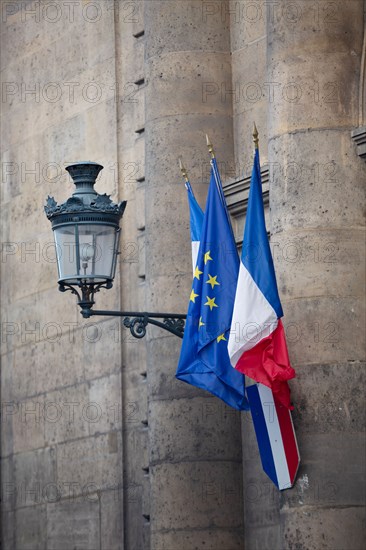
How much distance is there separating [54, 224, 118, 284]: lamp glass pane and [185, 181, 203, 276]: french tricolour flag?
3.15 feet

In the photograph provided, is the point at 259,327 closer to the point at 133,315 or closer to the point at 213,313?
the point at 213,313

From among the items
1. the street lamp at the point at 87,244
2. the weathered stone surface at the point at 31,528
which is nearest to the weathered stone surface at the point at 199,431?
the street lamp at the point at 87,244

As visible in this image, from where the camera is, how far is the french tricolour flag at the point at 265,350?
14.1 m

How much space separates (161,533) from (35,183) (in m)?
5.23

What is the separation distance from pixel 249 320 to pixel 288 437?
39.2 inches

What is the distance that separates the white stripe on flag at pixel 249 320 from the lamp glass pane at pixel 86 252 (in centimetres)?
125

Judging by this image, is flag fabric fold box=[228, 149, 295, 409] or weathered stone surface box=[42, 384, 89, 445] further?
weathered stone surface box=[42, 384, 89, 445]

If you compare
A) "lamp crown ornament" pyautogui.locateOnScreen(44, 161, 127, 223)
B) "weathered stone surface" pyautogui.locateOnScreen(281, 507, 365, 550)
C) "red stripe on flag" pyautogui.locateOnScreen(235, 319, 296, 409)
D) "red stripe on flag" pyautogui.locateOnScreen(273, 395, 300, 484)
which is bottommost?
"weathered stone surface" pyautogui.locateOnScreen(281, 507, 365, 550)

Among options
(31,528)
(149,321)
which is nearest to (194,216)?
(149,321)

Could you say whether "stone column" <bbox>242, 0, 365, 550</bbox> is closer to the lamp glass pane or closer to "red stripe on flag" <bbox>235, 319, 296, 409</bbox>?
"red stripe on flag" <bbox>235, 319, 296, 409</bbox>

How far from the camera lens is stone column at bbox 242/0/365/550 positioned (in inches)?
549

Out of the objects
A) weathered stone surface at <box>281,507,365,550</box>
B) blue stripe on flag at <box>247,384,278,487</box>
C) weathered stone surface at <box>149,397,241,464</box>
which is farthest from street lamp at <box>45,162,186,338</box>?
weathered stone surface at <box>281,507,365,550</box>

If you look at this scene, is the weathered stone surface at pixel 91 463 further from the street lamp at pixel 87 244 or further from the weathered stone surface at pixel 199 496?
the street lamp at pixel 87 244

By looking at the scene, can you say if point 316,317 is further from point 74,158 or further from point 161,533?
point 74,158
